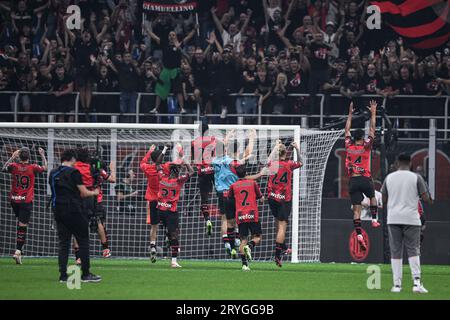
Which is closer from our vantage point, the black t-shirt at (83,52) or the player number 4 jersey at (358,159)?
the player number 4 jersey at (358,159)

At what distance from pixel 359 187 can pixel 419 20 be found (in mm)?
6894

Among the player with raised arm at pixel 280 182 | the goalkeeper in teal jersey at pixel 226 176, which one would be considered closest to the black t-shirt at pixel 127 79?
the goalkeeper in teal jersey at pixel 226 176

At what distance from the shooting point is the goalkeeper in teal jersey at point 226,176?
2230 centimetres

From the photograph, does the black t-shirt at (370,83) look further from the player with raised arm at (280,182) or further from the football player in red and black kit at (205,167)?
the player with raised arm at (280,182)

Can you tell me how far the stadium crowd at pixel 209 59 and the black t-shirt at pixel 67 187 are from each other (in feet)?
31.1

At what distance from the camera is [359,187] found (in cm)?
2284

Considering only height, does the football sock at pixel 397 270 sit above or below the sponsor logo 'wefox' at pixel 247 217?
below

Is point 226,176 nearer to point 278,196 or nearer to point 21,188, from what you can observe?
point 278,196

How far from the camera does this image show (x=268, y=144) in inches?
1005

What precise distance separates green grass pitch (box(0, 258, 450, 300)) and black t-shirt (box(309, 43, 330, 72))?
17.4 ft

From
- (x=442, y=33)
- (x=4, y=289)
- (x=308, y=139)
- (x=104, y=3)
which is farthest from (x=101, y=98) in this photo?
(x=4, y=289)

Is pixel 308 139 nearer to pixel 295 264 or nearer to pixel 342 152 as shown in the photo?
pixel 342 152

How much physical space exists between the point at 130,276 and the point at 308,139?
763 centimetres

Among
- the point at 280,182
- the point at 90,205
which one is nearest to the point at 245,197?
the point at 280,182
